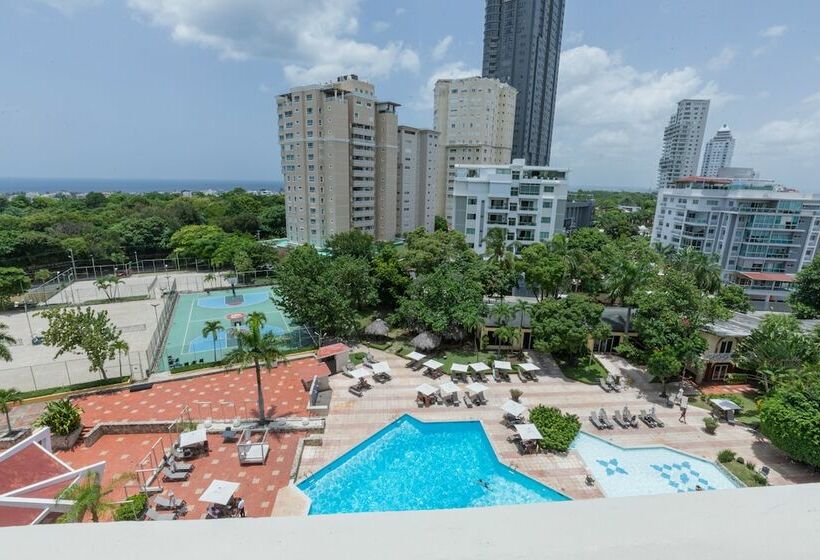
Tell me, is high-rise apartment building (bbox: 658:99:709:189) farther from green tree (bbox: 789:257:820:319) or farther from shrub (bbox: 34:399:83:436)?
shrub (bbox: 34:399:83:436)

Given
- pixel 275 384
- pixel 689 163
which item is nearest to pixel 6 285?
pixel 275 384

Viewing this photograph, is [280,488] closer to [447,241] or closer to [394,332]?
[394,332]

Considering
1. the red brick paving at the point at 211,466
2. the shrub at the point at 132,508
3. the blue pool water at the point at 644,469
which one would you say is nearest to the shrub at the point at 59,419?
→ the red brick paving at the point at 211,466

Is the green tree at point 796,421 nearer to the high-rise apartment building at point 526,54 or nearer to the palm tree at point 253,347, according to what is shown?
the palm tree at point 253,347

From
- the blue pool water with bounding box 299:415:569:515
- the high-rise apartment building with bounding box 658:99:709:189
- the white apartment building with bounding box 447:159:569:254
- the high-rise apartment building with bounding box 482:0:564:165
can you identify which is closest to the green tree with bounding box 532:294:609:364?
the blue pool water with bounding box 299:415:569:515

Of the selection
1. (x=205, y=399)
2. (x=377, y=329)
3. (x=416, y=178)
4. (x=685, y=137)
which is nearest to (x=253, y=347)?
(x=205, y=399)

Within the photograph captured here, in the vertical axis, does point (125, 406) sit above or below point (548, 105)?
below

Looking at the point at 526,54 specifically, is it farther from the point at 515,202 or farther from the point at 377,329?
the point at 377,329

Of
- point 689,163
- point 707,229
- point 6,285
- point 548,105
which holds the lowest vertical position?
point 6,285
